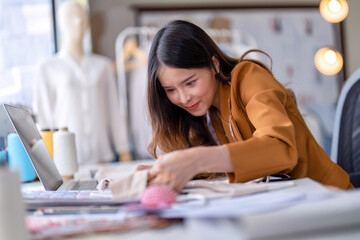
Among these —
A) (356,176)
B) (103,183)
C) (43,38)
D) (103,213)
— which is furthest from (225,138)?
(43,38)

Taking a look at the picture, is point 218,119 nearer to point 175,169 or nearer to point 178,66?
point 178,66

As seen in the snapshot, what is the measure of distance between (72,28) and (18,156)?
1702mm

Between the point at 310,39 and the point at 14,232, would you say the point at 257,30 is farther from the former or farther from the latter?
the point at 14,232

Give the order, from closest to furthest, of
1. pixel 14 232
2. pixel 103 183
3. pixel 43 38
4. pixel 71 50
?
pixel 14 232, pixel 103 183, pixel 71 50, pixel 43 38

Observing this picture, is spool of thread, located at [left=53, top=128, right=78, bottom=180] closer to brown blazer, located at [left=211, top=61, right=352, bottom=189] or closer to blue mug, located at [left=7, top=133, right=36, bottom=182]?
blue mug, located at [left=7, top=133, right=36, bottom=182]

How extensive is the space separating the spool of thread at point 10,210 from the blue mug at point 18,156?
0.69 metres

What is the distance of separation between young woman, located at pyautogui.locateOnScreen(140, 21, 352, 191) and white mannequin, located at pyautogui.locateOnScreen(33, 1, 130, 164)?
1504mm

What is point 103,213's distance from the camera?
0.58 m

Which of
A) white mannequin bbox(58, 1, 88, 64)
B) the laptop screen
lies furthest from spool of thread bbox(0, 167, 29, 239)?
white mannequin bbox(58, 1, 88, 64)

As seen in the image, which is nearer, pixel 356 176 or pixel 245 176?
pixel 245 176

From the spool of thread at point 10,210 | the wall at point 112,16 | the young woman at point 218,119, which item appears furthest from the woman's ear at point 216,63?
the wall at point 112,16

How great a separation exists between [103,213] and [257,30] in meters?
3.41

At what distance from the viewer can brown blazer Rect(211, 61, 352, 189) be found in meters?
0.73

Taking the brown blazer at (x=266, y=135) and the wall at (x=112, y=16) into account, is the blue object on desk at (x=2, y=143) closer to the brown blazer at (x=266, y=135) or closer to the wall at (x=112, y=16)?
the brown blazer at (x=266, y=135)
